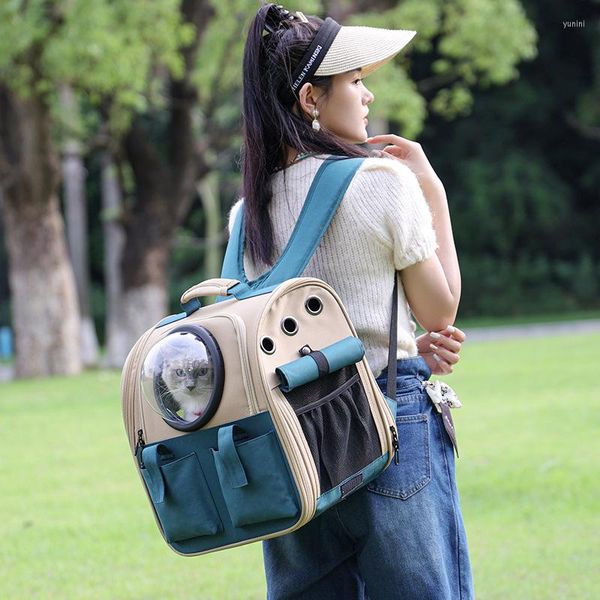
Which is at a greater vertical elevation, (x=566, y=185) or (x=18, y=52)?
(x=18, y=52)

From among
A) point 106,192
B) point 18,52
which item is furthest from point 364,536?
point 106,192

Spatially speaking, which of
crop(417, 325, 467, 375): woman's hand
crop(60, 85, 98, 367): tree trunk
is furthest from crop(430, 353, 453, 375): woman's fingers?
crop(60, 85, 98, 367): tree trunk

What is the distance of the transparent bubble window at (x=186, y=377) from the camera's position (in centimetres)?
241

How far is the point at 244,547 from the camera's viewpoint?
19.9 feet

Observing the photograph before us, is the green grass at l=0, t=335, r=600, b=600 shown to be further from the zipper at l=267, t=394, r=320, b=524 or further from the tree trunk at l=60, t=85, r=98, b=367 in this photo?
the tree trunk at l=60, t=85, r=98, b=367

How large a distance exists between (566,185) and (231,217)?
3543 cm

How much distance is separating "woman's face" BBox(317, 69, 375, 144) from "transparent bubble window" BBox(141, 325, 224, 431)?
1.93 ft

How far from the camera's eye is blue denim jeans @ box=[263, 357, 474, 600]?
2539 mm

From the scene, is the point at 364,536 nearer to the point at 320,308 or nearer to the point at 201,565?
the point at 320,308

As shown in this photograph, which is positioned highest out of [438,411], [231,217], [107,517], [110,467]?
[231,217]

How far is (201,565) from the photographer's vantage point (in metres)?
5.72

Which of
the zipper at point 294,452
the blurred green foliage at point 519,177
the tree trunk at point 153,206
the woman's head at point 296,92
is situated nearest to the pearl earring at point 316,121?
the woman's head at point 296,92

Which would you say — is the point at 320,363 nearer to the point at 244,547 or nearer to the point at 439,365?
the point at 439,365

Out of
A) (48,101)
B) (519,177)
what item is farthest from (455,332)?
(519,177)
